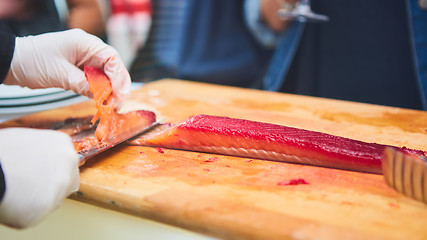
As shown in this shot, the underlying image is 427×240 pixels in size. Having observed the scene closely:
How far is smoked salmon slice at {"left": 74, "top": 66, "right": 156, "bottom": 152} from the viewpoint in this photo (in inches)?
58.7

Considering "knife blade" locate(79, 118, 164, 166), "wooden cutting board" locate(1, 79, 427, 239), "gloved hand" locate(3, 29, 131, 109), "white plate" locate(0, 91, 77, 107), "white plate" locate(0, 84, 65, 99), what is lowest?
"wooden cutting board" locate(1, 79, 427, 239)

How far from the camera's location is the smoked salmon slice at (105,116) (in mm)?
1492

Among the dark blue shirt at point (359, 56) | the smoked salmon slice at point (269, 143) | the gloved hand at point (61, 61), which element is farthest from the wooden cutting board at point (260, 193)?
the dark blue shirt at point (359, 56)

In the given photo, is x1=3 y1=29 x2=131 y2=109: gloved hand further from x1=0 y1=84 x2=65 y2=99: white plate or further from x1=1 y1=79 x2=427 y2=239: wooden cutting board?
x1=1 y1=79 x2=427 y2=239: wooden cutting board

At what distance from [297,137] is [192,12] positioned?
8.04ft

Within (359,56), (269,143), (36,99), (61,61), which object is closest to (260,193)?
(269,143)

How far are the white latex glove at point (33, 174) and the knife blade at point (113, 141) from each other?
14cm

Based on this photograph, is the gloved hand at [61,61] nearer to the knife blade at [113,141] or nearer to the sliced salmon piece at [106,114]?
the sliced salmon piece at [106,114]

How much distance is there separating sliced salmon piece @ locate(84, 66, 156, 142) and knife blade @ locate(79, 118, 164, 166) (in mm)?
23

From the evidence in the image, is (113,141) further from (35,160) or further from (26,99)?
(26,99)

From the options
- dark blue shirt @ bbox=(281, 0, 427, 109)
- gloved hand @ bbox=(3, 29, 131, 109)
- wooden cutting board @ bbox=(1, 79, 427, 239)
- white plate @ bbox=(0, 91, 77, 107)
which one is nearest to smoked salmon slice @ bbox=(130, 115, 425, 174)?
wooden cutting board @ bbox=(1, 79, 427, 239)

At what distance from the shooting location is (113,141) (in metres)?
1.45

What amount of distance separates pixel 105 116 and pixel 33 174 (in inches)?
20.6

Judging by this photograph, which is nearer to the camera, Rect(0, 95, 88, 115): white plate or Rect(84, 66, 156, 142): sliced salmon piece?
Rect(84, 66, 156, 142): sliced salmon piece
